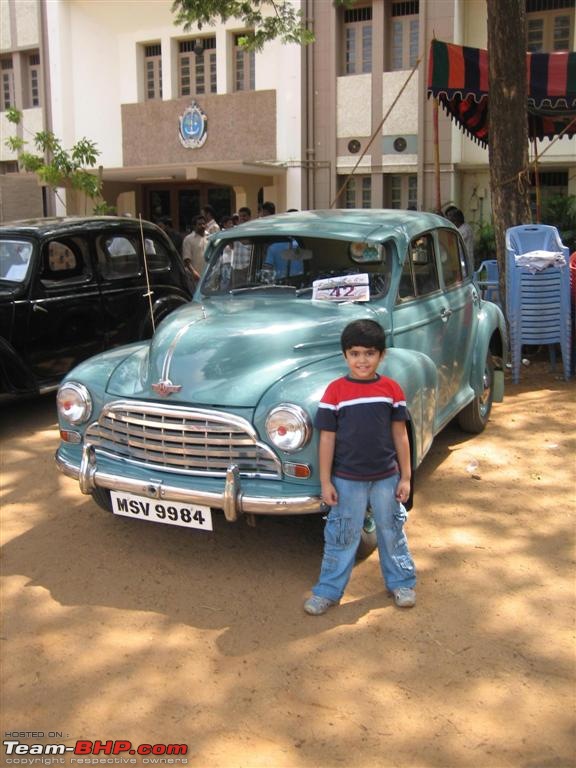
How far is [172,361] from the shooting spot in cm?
401

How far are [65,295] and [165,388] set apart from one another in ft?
11.3

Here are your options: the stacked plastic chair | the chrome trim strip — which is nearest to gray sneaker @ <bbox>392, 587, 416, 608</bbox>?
the chrome trim strip

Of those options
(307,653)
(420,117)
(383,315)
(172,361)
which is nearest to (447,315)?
(383,315)

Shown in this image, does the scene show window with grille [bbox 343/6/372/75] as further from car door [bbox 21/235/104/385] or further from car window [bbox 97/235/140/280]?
car door [bbox 21/235/104/385]

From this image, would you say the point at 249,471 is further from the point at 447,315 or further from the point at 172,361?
the point at 447,315

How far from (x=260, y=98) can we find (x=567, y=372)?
1133 centimetres

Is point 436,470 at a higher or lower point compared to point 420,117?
lower

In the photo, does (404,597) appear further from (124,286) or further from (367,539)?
(124,286)

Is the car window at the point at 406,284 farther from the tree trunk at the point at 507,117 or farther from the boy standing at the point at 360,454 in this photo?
the tree trunk at the point at 507,117

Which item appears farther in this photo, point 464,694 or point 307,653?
point 307,653

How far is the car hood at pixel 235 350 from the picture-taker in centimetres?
382

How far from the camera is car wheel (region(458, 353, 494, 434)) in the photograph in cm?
598

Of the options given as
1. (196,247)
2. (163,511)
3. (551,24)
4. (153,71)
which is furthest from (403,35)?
(163,511)

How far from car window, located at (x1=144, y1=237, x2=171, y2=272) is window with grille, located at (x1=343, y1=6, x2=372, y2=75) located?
966 centimetres
